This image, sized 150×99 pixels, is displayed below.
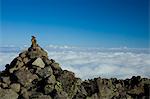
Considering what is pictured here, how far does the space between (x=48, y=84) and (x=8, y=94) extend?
5.49 metres

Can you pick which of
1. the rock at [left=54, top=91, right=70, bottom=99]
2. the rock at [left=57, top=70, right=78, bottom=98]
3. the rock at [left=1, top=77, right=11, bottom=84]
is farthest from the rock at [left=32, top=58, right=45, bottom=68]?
the rock at [left=54, top=91, right=70, bottom=99]

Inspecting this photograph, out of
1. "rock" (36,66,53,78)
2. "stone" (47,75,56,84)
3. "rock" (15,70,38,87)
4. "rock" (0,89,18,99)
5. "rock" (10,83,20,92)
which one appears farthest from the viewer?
"rock" (36,66,53,78)

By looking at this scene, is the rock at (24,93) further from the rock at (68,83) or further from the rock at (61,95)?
the rock at (68,83)

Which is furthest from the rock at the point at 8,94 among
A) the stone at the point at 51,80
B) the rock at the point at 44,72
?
the rock at the point at 44,72

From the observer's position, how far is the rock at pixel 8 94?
43.3 meters

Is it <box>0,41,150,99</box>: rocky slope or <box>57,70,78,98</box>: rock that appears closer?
<box>0,41,150,99</box>: rocky slope

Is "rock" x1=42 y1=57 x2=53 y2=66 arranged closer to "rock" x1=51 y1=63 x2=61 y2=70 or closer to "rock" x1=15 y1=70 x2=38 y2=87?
"rock" x1=51 y1=63 x2=61 y2=70

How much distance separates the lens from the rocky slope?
145 feet

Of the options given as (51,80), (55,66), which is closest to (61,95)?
(51,80)

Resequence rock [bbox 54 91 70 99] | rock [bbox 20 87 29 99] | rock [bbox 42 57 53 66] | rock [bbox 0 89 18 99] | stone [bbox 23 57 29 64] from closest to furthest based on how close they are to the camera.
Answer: rock [bbox 54 91 70 99] < rock [bbox 0 89 18 99] < rock [bbox 20 87 29 99] < rock [bbox 42 57 53 66] < stone [bbox 23 57 29 64]

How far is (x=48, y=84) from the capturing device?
148 feet

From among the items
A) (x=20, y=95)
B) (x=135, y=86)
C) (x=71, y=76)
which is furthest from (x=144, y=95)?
(x=20, y=95)

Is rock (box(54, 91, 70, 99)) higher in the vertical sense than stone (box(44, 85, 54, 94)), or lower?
lower

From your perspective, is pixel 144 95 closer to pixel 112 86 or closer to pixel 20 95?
pixel 112 86
